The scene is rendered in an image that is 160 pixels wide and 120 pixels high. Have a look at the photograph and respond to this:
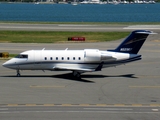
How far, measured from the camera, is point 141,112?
3131 centimetres

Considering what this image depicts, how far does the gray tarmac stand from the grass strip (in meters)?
24.5

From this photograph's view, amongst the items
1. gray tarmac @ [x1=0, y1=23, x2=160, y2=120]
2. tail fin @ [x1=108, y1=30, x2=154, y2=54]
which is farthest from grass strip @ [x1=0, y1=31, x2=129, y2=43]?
tail fin @ [x1=108, y1=30, x2=154, y2=54]

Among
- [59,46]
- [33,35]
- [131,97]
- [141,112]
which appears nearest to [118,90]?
[131,97]

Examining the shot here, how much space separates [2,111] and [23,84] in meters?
10.3

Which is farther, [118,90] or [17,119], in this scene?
[118,90]

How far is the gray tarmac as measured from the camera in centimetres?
3078

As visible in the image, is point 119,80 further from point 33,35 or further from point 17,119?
point 33,35

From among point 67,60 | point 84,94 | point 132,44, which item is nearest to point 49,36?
point 67,60

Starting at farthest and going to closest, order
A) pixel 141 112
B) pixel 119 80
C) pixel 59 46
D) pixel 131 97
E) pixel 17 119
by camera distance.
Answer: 1. pixel 59 46
2. pixel 119 80
3. pixel 131 97
4. pixel 141 112
5. pixel 17 119

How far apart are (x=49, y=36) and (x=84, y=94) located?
44861mm

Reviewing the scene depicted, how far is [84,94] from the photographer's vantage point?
37469 mm

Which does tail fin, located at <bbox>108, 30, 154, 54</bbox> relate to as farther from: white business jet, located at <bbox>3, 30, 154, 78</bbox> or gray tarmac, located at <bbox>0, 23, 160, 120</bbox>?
gray tarmac, located at <bbox>0, 23, 160, 120</bbox>

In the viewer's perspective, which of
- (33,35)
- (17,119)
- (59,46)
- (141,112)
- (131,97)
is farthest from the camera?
(33,35)

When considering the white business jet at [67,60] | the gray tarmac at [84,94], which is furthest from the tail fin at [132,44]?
the gray tarmac at [84,94]
